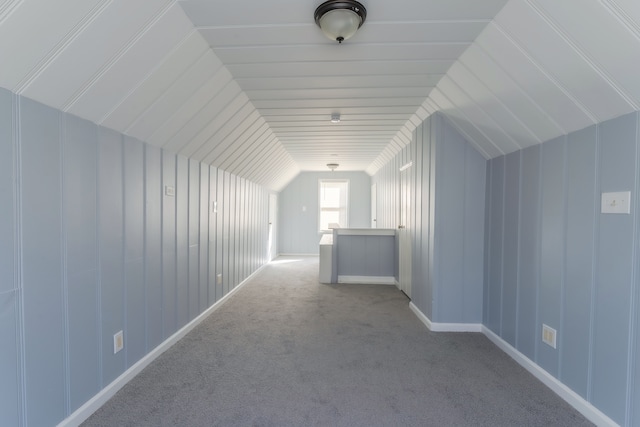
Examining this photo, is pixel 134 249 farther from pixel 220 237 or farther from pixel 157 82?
pixel 220 237

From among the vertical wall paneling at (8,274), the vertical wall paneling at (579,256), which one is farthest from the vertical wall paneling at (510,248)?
the vertical wall paneling at (8,274)

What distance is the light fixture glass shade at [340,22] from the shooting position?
163cm

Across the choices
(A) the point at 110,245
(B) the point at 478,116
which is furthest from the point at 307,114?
(A) the point at 110,245

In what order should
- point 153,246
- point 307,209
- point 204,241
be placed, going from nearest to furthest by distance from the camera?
1. point 153,246
2. point 204,241
3. point 307,209

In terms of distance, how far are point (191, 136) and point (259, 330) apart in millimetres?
2053

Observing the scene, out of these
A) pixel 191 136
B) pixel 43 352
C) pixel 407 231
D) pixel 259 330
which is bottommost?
pixel 259 330

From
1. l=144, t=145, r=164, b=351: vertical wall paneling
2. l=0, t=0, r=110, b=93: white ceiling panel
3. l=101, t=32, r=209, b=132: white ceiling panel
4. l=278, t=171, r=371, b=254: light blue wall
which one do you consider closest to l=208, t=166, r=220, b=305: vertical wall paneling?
l=144, t=145, r=164, b=351: vertical wall paneling

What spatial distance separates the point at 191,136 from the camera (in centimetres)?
282

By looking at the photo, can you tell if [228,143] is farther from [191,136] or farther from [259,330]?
[259,330]

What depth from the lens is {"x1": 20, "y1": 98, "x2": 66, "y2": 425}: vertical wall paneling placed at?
1451 mm

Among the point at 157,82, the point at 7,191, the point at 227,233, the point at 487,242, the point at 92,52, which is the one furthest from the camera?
the point at 227,233

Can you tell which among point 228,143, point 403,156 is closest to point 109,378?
point 228,143

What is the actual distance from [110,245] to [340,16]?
2.00 meters

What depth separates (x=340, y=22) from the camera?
1.66 m
